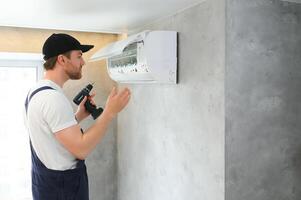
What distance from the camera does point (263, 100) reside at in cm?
186

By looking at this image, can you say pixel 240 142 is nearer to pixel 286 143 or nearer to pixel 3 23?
pixel 286 143

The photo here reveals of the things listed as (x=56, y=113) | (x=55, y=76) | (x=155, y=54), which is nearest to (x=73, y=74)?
(x=55, y=76)

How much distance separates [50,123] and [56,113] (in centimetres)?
6

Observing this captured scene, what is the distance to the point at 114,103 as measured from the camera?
1.78 m

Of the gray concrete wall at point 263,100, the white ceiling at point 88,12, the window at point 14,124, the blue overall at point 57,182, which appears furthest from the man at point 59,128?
the window at point 14,124

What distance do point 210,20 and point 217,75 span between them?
31 centimetres

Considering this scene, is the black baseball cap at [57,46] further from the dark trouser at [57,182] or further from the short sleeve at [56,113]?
the dark trouser at [57,182]

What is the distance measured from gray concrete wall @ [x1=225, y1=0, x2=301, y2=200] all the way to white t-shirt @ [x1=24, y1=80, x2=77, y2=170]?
816mm

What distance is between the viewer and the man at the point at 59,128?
1694 millimetres

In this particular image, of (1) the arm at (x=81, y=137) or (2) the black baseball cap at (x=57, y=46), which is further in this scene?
(2) the black baseball cap at (x=57, y=46)

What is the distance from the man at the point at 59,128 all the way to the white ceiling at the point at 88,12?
34 centimetres

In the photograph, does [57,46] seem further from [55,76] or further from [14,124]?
[14,124]

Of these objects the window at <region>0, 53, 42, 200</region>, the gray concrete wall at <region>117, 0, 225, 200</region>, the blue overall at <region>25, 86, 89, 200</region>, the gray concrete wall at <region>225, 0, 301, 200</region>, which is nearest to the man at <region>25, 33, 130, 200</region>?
the blue overall at <region>25, 86, 89, 200</region>

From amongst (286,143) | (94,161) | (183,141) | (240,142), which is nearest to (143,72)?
(183,141)
